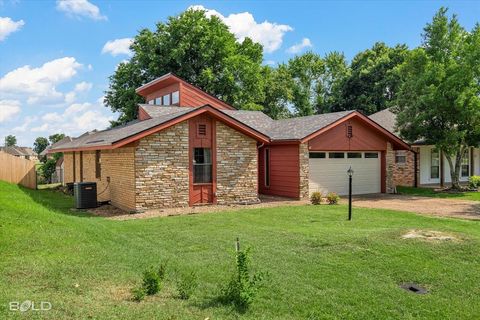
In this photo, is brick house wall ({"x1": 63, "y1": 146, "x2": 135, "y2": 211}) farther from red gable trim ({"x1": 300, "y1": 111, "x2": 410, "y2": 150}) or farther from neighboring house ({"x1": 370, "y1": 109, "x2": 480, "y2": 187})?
neighboring house ({"x1": 370, "y1": 109, "x2": 480, "y2": 187})

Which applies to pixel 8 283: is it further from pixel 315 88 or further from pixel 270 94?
pixel 315 88

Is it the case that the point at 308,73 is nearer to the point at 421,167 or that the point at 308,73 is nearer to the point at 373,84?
the point at 373,84

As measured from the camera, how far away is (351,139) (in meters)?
19.3

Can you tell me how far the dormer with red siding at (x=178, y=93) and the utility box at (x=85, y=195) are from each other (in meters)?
9.41

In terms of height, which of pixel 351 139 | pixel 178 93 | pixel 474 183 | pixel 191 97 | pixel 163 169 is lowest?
pixel 474 183

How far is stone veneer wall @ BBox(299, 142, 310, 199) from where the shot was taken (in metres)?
17.5

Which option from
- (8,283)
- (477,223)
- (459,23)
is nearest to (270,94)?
(459,23)

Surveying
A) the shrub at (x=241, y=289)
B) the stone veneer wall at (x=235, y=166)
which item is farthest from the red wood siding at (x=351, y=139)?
the shrub at (x=241, y=289)

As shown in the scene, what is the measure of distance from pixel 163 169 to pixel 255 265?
8.04 m

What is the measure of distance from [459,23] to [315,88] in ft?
99.3

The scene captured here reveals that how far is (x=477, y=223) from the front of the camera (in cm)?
1141

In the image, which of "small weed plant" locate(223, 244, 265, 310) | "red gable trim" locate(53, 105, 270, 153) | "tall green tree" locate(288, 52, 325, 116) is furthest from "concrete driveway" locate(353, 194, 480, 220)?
"tall green tree" locate(288, 52, 325, 116)

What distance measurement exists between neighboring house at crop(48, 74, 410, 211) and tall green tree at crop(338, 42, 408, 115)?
20.6 m

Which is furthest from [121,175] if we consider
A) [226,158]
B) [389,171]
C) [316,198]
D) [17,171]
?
[17,171]
